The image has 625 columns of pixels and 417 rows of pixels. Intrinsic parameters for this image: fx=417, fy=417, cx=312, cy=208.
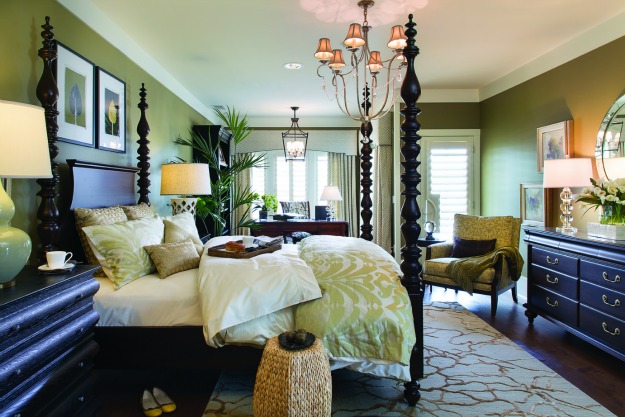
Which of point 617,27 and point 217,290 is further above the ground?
point 617,27

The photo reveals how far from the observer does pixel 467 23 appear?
11.6 ft

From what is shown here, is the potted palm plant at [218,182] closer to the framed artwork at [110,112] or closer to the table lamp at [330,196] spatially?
the table lamp at [330,196]

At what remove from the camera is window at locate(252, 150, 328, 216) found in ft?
27.8

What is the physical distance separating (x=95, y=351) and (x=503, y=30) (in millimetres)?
3968

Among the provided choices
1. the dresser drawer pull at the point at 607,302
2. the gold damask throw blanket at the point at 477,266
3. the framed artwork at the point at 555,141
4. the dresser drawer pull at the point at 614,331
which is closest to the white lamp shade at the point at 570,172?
the framed artwork at the point at 555,141

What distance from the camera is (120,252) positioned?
2469 millimetres

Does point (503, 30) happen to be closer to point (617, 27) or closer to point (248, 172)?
point (617, 27)

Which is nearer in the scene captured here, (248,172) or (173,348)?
(173,348)

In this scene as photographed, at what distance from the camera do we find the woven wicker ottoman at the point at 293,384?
6.00 feet

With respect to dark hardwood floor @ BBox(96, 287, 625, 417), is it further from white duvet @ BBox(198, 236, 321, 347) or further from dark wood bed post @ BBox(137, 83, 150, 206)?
dark wood bed post @ BBox(137, 83, 150, 206)

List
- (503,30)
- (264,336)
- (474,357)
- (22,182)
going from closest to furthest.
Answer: (264,336), (22,182), (474,357), (503,30)

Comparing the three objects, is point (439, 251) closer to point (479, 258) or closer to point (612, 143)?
point (479, 258)

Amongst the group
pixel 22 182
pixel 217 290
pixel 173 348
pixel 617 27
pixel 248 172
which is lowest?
pixel 173 348

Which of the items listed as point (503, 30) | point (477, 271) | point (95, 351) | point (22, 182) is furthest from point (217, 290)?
point (503, 30)
